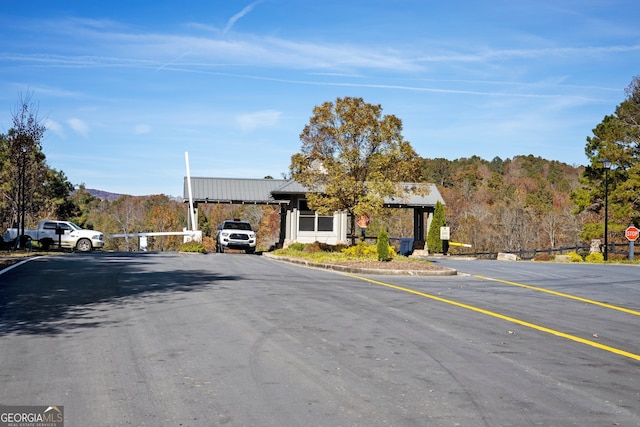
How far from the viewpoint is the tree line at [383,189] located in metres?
27.6

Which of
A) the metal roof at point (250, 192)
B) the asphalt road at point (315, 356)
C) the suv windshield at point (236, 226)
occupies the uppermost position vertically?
the metal roof at point (250, 192)

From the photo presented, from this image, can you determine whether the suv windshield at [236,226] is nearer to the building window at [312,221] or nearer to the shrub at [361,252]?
the building window at [312,221]

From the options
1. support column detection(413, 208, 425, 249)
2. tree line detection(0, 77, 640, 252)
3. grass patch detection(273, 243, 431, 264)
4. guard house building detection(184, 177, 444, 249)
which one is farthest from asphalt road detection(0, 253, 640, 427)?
support column detection(413, 208, 425, 249)

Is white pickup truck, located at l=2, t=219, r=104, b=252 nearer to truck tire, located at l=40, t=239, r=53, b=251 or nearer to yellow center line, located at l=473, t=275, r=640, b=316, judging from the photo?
truck tire, located at l=40, t=239, r=53, b=251

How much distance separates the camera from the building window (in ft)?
126

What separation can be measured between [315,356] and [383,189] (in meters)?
20.2

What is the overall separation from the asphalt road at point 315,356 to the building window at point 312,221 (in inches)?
967

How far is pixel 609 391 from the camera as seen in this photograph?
5.95m

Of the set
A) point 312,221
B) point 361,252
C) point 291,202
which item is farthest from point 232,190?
point 361,252

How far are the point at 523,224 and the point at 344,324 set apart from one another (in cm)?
6370

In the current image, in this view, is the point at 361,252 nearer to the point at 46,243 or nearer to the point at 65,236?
the point at 65,236

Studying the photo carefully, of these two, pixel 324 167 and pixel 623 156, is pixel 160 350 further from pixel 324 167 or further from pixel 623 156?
pixel 623 156

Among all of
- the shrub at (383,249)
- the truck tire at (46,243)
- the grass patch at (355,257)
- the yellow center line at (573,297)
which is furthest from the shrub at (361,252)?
the truck tire at (46,243)

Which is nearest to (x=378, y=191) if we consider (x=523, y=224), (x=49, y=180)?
(x=49, y=180)
